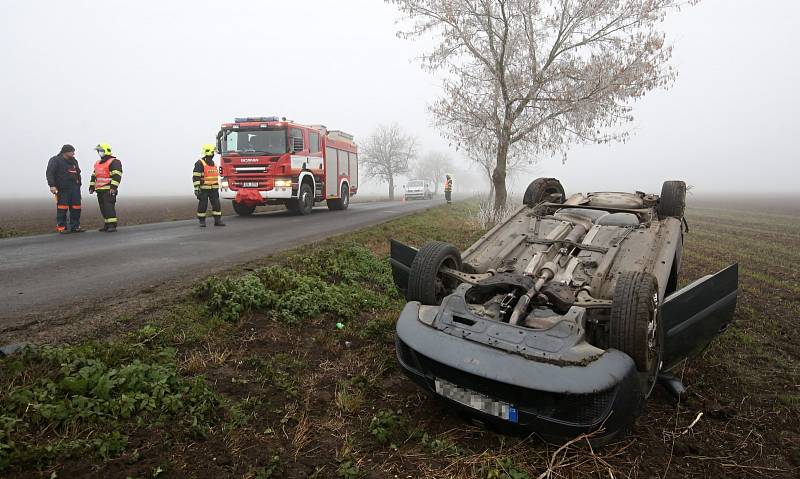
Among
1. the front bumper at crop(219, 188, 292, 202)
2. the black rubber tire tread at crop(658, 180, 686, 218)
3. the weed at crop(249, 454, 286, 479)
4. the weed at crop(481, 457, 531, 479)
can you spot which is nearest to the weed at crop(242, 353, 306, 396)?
the weed at crop(249, 454, 286, 479)

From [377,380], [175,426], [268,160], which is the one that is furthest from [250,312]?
[268,160]

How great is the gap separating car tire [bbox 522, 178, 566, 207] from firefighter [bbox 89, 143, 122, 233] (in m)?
8.28

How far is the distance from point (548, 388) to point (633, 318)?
0.83 metres

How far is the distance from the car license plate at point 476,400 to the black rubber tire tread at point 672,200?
369cm

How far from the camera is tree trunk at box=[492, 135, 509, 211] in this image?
12969 millimetres

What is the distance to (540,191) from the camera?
19.3ft

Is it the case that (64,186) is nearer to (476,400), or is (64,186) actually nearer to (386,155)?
(476,400)

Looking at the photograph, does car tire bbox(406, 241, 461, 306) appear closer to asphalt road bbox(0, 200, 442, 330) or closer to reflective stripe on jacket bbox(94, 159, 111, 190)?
asphalt road bbox(0, 200, 442, 330)

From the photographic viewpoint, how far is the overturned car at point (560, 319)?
2.45m

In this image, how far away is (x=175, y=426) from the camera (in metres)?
2.44

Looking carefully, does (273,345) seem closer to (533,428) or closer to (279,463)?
(279,463)

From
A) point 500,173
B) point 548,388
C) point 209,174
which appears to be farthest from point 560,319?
point 500,173

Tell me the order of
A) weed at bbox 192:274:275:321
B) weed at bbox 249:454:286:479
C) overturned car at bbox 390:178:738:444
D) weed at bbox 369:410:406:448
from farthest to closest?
weed at bbox 192:274:275:321 → weed at bbox 369:410:406:448 → overturned car at bbox 390:178:738:444 → weed at bbox 249:454:286:479

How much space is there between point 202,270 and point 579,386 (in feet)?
15.2
